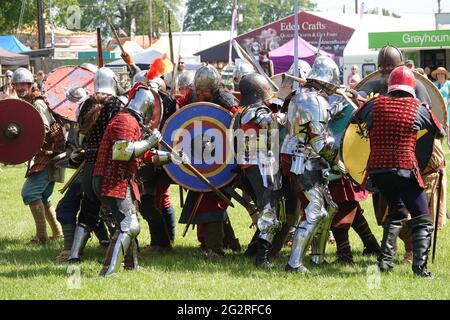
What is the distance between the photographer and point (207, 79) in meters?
7.20

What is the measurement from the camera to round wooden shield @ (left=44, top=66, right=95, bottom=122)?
26.0 ft

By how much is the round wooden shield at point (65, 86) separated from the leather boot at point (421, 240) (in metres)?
3.21

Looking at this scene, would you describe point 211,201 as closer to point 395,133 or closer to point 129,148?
point 129,148

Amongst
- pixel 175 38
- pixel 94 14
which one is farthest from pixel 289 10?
pixel 175 38

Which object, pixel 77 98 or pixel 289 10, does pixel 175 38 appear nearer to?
pixel 77 98

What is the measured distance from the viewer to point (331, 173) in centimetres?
679

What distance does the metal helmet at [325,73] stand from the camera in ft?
21.2

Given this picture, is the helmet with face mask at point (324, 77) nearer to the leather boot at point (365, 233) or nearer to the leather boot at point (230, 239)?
the leather boot at point (365, 233)

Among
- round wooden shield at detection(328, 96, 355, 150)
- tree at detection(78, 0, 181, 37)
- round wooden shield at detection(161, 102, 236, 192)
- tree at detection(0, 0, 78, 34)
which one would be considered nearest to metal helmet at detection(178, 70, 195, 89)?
round wooden shield at detection(161, 102, 236, 192)

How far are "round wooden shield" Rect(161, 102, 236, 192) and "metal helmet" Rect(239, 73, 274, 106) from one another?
370mm

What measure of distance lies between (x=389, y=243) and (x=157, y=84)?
2456 millimetres

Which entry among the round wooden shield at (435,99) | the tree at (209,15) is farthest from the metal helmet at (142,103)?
the tree at (209,15)
